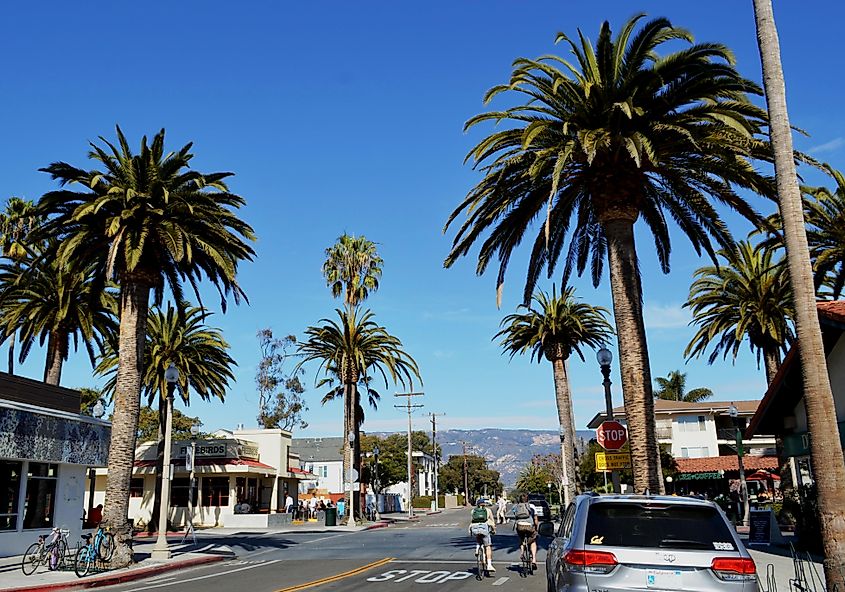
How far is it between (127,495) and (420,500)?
77349 millimetres

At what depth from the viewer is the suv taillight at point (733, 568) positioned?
684 centimetres

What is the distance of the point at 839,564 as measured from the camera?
988cm

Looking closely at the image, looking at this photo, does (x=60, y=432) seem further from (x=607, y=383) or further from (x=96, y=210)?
(x=607, y=383)

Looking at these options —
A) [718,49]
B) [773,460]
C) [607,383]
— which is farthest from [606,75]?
[773,460]

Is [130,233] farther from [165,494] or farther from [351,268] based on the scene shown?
[351,268]

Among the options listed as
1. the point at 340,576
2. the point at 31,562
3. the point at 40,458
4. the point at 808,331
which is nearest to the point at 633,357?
the point at 808,331

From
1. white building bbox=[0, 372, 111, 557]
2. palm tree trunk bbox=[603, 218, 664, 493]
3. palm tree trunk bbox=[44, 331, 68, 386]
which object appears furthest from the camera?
palm tree trunk bbox=[44, 331, 68, 386]

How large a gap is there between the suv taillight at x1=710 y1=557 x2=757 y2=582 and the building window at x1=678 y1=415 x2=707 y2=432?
64.1 m

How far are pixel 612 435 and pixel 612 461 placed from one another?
24.9 inches

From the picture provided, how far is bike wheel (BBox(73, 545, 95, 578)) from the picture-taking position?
18.9m

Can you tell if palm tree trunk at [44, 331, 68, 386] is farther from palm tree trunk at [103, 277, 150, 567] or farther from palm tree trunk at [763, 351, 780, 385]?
palm tree trunk at [763, 351, 780, 385]

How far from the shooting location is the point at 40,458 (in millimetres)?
23031

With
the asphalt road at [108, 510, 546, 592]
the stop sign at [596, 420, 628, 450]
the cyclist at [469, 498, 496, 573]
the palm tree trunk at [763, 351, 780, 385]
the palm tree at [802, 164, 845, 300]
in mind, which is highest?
the palm tree at [802, 164, 845, 300]

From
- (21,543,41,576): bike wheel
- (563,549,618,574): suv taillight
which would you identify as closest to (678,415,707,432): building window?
(21,543,41,576): bike wheel
